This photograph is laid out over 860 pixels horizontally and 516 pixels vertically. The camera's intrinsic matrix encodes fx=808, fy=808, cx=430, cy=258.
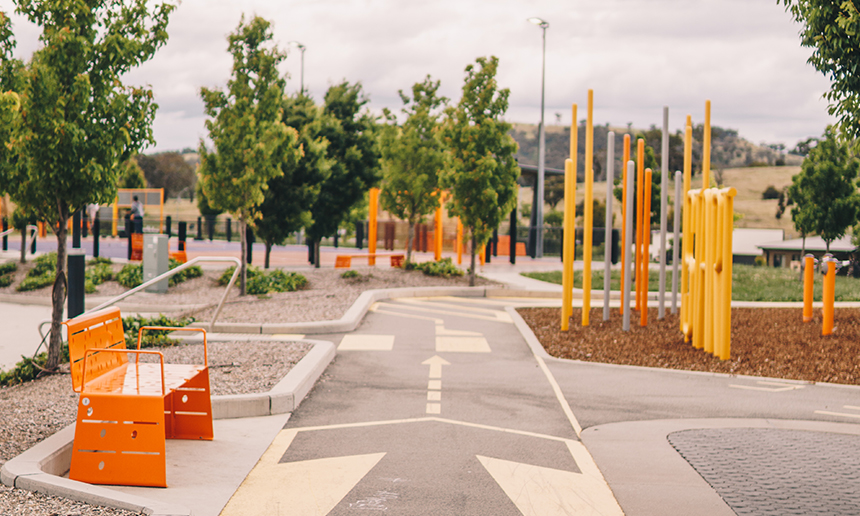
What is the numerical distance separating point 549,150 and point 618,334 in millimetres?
152509

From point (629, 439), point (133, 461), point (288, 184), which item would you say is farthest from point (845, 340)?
point (288, 184)

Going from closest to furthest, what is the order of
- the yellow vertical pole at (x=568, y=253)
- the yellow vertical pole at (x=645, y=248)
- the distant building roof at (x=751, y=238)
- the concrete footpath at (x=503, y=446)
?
the concrete footpath at (x=503, y=446) → the yellow vertical pole at (x=568, y=253) → the yellow vertical pole at (x=645, y=248) → the distant building roof at (x=751, y=238)

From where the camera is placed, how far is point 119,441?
5.14 meters

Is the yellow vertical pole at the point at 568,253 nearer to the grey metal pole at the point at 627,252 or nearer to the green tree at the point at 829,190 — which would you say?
the grey metal pole at the point at 627,252

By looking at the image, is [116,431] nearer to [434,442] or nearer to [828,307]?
[434,442]

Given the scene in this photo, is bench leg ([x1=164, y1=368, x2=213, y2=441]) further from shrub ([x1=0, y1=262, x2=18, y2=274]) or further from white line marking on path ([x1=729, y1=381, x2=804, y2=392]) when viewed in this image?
shrub ([x1=0, y1=262, x2=18, y2=274])

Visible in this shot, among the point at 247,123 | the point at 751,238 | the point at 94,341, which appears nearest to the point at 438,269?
the point at 247,123

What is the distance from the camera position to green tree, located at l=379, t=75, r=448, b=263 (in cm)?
2139

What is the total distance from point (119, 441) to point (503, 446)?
2.82 metres

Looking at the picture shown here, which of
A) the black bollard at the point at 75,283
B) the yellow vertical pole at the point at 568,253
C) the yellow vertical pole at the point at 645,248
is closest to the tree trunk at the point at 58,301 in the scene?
the black bollard at the point at 75,283

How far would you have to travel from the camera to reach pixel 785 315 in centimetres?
1450

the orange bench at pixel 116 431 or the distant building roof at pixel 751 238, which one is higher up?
the distant building roof at pixel 751 238

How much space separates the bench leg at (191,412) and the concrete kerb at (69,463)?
712 mm

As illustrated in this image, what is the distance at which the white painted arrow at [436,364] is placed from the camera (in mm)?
9453
